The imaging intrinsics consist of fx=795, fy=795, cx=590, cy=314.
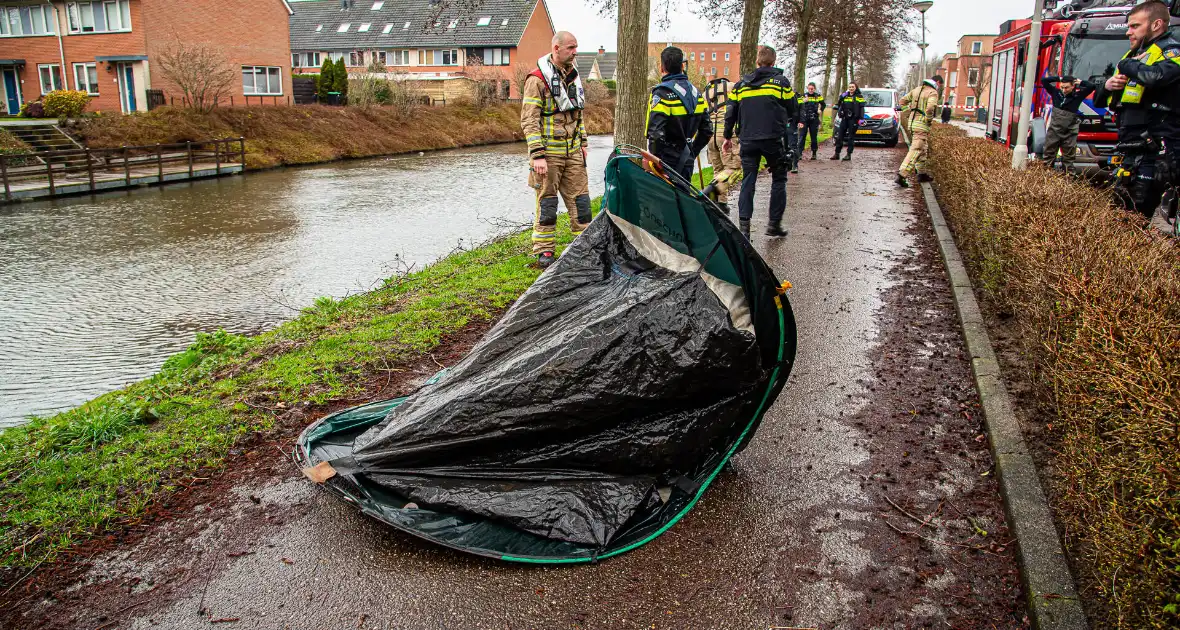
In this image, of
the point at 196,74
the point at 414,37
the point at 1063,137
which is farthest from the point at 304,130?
the point at 414,37

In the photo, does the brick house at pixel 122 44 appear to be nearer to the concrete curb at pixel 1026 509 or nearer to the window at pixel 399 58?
the window at pixel 399 58

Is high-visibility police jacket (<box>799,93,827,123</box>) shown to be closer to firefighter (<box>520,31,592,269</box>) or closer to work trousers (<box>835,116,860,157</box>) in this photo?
work trousers (<box>835,116,860,157</box>)

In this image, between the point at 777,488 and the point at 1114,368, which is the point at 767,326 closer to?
the point at 777,488

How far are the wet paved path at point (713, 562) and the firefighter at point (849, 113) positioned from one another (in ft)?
49.5

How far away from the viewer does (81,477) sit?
3752 millimetres

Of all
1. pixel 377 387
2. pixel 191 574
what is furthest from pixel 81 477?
pixel 377 387

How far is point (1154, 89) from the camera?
6449 mm

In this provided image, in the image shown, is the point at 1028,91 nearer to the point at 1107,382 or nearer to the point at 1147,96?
the point at 1147,96

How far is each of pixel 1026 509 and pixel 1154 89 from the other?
16.4 feet

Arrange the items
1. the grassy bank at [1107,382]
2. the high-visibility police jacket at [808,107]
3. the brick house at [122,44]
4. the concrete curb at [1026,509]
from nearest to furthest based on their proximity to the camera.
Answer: the grassy bank at [1107,382] → the concrete curb at [1026,509] → the high-visibility police jacket at [808,107] → the brick house at [122,44]

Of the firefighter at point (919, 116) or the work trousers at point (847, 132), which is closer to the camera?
the firefighter at point (919, 116)

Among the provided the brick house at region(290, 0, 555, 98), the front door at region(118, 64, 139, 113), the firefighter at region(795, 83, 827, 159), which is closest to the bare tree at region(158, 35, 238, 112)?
the front door at region(118, 64, 139, 113)

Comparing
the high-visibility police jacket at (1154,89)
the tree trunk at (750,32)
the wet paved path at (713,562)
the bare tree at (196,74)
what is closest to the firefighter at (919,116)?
the tree trunk at (750,32)

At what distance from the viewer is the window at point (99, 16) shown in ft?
113
